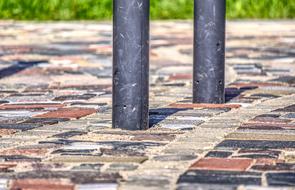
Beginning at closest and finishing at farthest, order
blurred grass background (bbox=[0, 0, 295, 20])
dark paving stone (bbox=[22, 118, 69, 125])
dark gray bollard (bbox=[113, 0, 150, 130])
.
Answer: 1. dark gray bollard (bbox=[113, 0, 150, 130])
2. dark paving stone (bbox=[22, 118, 69, 125])
3. blurred grass background (bbox=[0, 0, 295, 20])

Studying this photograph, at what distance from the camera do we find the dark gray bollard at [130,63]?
5.49 meters

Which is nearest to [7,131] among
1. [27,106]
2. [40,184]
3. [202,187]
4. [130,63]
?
[130,63]

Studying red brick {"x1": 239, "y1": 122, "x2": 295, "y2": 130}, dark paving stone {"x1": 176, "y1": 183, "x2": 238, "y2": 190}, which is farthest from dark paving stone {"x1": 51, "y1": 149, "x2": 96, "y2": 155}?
red brick {"x1": 239, "y1": 122, "x2": 295, "y2": 130}

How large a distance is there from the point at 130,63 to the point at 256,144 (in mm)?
820

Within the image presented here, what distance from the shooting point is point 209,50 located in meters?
6.50

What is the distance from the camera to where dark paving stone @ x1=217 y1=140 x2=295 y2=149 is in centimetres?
496

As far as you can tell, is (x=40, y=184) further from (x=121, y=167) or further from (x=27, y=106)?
A: (x=27, y=106)

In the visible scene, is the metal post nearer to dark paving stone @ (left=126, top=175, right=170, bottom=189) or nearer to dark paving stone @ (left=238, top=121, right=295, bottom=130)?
dark paving stone @ (left=238, top=121, right=295, bottom=130)

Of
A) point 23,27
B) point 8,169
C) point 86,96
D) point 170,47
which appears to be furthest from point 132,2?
point 23,27

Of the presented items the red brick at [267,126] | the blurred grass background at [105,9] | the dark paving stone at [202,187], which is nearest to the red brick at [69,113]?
the red brick at [267,126]

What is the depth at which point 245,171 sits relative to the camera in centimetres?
436

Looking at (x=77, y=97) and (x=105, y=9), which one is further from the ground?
(x=105, y=9)

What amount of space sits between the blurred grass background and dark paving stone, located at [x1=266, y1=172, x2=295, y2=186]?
10.5m

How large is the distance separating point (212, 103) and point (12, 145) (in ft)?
5.85
